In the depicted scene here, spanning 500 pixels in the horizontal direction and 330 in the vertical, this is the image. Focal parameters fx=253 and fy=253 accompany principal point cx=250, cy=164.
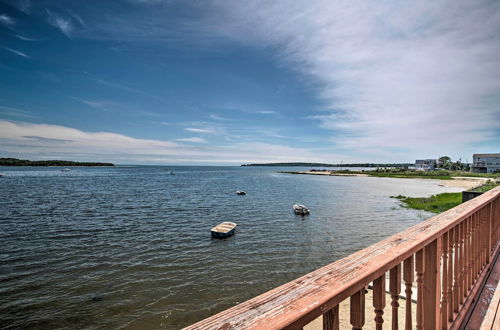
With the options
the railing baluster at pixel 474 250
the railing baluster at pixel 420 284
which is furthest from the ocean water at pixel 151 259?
the railing baluster at pixel 420 284

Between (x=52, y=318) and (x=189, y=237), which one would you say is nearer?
(x=52, y=318)

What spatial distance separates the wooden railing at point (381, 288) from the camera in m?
1.04

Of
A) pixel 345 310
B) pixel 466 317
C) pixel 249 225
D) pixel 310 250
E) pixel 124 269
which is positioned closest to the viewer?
pixel 466 317

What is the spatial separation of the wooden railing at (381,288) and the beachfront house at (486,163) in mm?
134303

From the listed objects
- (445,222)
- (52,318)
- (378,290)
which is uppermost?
(445,222)

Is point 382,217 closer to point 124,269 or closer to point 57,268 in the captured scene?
point 124,269

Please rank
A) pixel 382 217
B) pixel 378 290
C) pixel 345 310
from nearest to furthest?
1. pixel 378 290
2. pixel 345 310
3. pixel 382 217

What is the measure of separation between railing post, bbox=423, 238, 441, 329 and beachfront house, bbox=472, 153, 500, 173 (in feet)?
444

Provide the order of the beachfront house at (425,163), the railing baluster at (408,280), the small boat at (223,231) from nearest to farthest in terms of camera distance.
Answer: the railing baluster at (408,280) → the small boat at (223,231) → the beachfront house at (425,163)

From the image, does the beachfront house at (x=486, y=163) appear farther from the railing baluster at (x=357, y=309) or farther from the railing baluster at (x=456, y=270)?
the railing baluster at (x=357, y=309)

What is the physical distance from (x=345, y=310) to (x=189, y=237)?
12170 mm

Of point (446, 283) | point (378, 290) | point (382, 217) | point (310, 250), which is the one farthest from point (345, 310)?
point (382, 217)

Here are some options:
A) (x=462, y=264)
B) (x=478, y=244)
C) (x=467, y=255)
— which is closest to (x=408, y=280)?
(x=462, y=264)

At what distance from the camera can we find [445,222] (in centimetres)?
247
